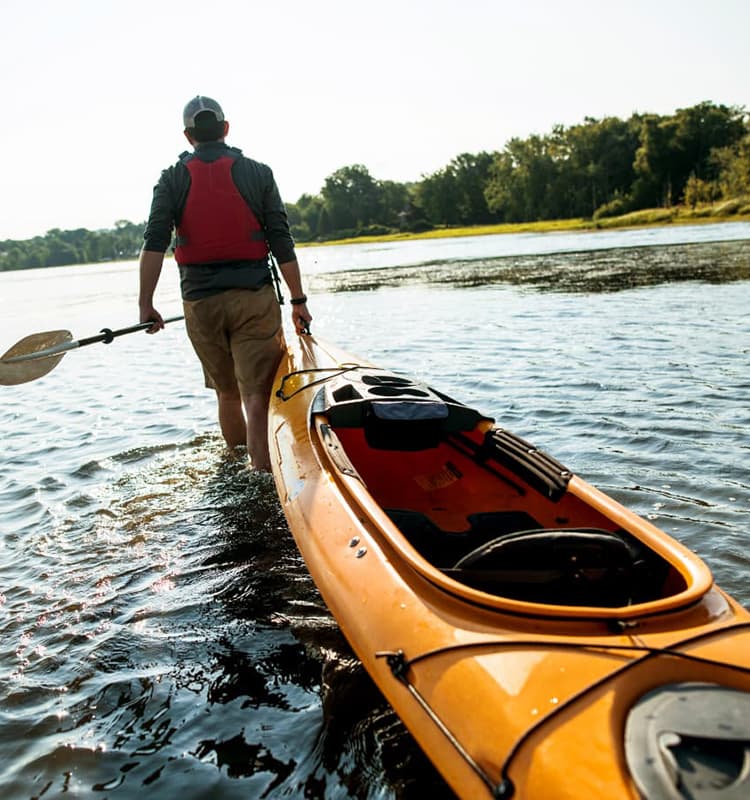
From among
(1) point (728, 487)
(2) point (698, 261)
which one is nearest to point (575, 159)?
(2) point (698, 261)

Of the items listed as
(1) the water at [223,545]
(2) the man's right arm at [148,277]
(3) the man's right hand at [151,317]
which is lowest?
(1) the water at [223,545]

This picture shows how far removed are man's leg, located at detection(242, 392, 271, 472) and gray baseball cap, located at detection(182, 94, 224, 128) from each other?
6.14 feet

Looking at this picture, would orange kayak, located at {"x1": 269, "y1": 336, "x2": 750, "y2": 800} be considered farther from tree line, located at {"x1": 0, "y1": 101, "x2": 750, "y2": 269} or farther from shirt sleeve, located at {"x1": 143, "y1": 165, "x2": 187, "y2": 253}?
tree line, located at {"x1": 0, "y1": 101, "x2": 750, "y2": 269}

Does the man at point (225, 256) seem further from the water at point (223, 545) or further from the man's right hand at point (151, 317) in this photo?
the water at point (223, 545)

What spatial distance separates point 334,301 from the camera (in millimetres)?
19234

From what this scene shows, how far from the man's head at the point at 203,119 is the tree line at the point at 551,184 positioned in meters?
43.8

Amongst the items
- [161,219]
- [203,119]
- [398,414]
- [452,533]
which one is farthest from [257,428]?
[452,533]

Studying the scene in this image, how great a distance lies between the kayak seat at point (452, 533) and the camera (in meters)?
3.27

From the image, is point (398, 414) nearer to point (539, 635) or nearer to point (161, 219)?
point (539, 635)

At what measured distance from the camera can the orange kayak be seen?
Result: 1611 mm

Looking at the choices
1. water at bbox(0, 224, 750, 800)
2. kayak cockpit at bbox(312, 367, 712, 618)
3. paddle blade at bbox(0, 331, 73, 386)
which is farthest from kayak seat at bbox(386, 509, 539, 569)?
paddle blade at bbox(0, 331, 73, 386)

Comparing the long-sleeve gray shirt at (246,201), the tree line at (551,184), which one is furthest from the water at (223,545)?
the tree line at (551,184)

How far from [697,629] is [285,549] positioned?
2.54 meters

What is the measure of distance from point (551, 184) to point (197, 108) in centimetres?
7780
